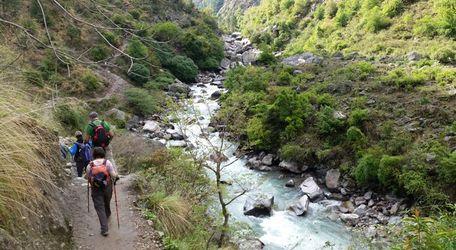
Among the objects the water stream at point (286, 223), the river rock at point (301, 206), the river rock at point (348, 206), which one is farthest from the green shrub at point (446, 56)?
the river rock at point (301, 206)

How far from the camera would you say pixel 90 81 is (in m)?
28.1

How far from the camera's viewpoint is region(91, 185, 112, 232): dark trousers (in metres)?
6.61

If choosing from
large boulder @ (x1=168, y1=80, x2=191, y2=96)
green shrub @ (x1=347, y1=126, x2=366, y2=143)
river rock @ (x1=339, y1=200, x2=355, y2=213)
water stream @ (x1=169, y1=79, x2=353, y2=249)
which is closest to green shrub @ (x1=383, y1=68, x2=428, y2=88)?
green shrub @ (x1=347, y1=126, x2=366, y2=143)

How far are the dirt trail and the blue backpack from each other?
1.49 metres

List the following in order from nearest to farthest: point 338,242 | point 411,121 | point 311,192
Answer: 1. point 338,242
2. point 311,192
3. point 411,121

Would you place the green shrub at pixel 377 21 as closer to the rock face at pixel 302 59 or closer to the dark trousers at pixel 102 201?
the rock face at pixel 302 59

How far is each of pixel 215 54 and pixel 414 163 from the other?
33337 mm

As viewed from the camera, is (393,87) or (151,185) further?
(393,87)

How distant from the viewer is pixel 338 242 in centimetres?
1263

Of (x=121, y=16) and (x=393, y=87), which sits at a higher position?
(x=121, y=16)

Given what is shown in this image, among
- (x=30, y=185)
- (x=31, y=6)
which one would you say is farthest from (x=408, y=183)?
(x=31, y=6)

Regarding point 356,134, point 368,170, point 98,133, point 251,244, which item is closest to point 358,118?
point 356,134

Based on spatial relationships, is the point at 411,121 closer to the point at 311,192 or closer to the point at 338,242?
Answer: the point at 311,192

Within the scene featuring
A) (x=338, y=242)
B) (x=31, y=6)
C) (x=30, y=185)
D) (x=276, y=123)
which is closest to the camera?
(x=30, y=185)
